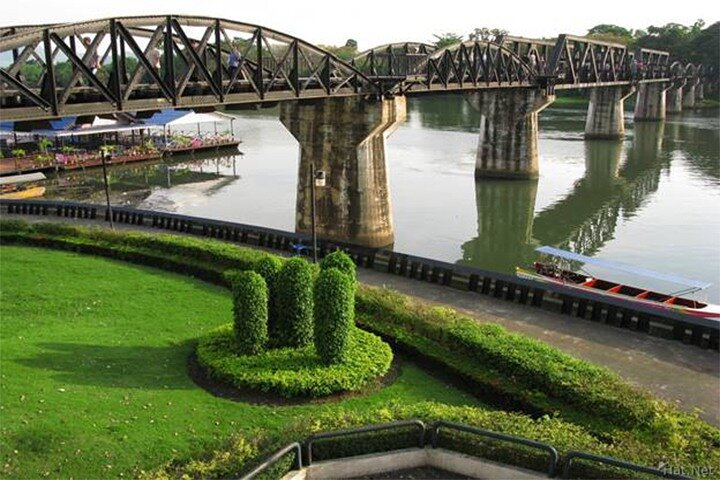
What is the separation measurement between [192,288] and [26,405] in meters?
9.99

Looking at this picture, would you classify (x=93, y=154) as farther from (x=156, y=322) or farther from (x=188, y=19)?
(x=156, y=322)

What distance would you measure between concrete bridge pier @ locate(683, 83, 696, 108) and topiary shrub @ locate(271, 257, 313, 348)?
141366mm

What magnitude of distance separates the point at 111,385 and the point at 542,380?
9453 millimetres

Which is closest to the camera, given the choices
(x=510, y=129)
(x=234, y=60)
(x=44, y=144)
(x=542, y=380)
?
(x=542, y=380)

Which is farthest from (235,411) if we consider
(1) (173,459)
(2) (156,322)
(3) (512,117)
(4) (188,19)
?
(3) (512,117)

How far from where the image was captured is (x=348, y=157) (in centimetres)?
3662

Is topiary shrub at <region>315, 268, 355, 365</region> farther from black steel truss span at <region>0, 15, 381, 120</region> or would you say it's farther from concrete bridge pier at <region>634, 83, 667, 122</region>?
concrete bridge pier at <region>634, 83, 667, 122</region>

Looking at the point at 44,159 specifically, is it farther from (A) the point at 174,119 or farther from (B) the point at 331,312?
(B) the point at 331,312

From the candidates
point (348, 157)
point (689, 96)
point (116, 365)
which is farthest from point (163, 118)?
point (689, 96)

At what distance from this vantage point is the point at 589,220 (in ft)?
171

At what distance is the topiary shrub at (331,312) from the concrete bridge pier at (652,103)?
112604 millimetres

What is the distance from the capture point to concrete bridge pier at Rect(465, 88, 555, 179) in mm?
61500

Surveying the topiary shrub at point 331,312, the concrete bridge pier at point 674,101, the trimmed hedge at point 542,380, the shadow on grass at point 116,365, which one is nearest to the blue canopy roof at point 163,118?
the trimmed hedge at point 542,380

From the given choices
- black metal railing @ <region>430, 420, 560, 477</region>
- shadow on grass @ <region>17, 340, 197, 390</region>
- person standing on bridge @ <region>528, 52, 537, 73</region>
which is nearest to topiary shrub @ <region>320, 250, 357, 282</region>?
shadow on grass @ <region>17, 340, 197, 390</region>
